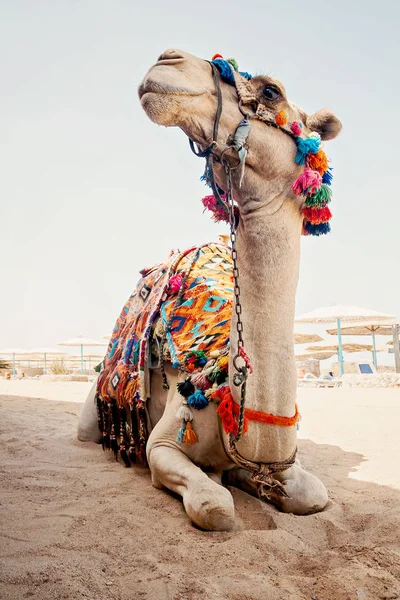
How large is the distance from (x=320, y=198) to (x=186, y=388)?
1.31 m

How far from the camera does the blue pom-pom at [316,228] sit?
2922 mm

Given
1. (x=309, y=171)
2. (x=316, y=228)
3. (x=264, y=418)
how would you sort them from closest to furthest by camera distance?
(x=264, y=418) < (x=309, y=171) < (x=316, y=228)

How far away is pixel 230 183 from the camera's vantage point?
262cm

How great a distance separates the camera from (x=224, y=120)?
256 centimetres

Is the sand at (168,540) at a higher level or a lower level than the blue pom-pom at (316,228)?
lower

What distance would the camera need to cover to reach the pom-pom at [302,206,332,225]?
9.11 feet

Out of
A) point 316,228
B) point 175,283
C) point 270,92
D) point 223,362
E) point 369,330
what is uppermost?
point 270,92

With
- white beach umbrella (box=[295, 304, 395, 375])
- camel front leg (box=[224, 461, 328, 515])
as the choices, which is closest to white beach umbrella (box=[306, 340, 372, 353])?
white beach umbrella (box=[295, 304, 395, 375])

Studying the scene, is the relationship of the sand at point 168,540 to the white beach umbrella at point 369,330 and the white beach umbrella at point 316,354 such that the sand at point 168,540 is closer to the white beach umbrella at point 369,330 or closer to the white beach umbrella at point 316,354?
the white beach umbrella at point 369,330

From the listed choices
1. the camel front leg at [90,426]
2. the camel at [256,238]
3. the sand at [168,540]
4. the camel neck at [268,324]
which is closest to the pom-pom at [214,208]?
the camel at [256,238]

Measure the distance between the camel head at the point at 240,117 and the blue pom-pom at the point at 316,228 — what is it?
0.71ft

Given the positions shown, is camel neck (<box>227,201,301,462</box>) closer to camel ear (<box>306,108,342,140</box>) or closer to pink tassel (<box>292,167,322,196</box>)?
pink tassel (<box>292,167,322,196</box>)

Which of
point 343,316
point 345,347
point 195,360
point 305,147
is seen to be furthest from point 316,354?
point 305,147

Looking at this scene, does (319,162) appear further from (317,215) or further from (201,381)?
(201,381)
